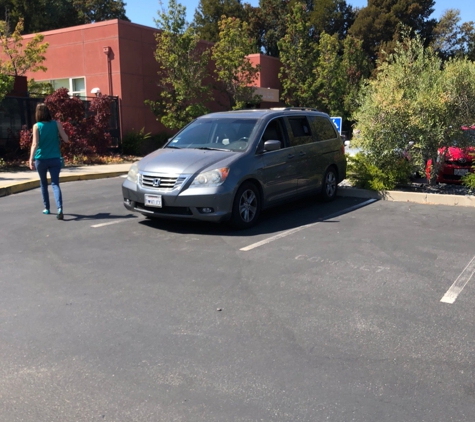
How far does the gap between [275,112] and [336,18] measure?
4376 centimetres

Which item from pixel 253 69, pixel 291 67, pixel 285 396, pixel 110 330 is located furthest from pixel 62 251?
pixel 291 67

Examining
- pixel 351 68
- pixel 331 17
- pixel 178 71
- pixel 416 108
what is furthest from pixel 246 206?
pixel 331 17

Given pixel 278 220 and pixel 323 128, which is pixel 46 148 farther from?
pixel 323 128

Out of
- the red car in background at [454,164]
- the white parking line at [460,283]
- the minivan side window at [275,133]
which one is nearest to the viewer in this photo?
the white parking line at [460,283]

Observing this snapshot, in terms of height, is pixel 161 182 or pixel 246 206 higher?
pixel 161 182

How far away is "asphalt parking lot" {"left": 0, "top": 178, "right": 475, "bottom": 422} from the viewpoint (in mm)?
3367

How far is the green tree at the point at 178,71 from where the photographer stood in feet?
68.7

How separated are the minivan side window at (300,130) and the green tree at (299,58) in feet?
64.9

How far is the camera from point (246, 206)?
7934mm

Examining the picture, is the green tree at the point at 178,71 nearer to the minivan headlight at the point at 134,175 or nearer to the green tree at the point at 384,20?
the minivan headlight at the point at 134,175

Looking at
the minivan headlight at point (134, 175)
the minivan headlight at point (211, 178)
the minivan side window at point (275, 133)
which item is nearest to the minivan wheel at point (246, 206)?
the minivan headlight at point (211, 178)

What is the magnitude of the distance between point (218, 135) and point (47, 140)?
268cm

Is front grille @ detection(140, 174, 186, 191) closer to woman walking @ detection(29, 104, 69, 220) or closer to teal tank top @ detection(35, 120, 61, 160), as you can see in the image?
woman walking @ detection(29, 104, 69, 220)

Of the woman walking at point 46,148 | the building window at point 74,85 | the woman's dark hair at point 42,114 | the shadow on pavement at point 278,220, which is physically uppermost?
the building window at point 74,85
